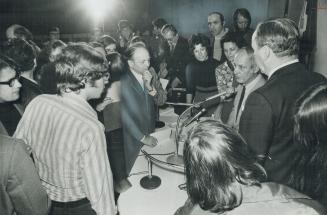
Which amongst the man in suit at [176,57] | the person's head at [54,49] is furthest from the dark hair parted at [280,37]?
the man in suit at [176,57]

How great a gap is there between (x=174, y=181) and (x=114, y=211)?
1.77 ft

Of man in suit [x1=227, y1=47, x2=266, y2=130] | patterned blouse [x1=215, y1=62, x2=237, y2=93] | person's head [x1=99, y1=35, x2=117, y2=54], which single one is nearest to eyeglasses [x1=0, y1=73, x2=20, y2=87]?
man in suit [x1=227, y1=47, x2=266, y2=130]

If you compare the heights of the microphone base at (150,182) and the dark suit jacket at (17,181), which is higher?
the dark suit jacket at (17,181)

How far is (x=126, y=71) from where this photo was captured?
9.28 ft

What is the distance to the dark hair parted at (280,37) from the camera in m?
1.84

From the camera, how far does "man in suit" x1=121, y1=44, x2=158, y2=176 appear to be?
8.45 ft

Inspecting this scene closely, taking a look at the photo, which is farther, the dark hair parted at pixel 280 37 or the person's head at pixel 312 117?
the dark hair parted at pixel 280 37

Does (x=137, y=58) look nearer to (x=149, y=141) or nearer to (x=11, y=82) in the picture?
(x=149, y=141)

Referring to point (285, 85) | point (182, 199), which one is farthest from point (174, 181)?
point (285, 85)

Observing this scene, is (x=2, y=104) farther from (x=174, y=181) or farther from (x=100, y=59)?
(x=174, y=181)

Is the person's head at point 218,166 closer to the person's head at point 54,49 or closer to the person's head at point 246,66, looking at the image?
the person's head at point 246,66

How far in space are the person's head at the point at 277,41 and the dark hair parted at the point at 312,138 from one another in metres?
0.44

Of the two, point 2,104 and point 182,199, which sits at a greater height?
point 2,104

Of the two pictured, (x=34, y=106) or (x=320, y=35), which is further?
(x=320, y=35)
